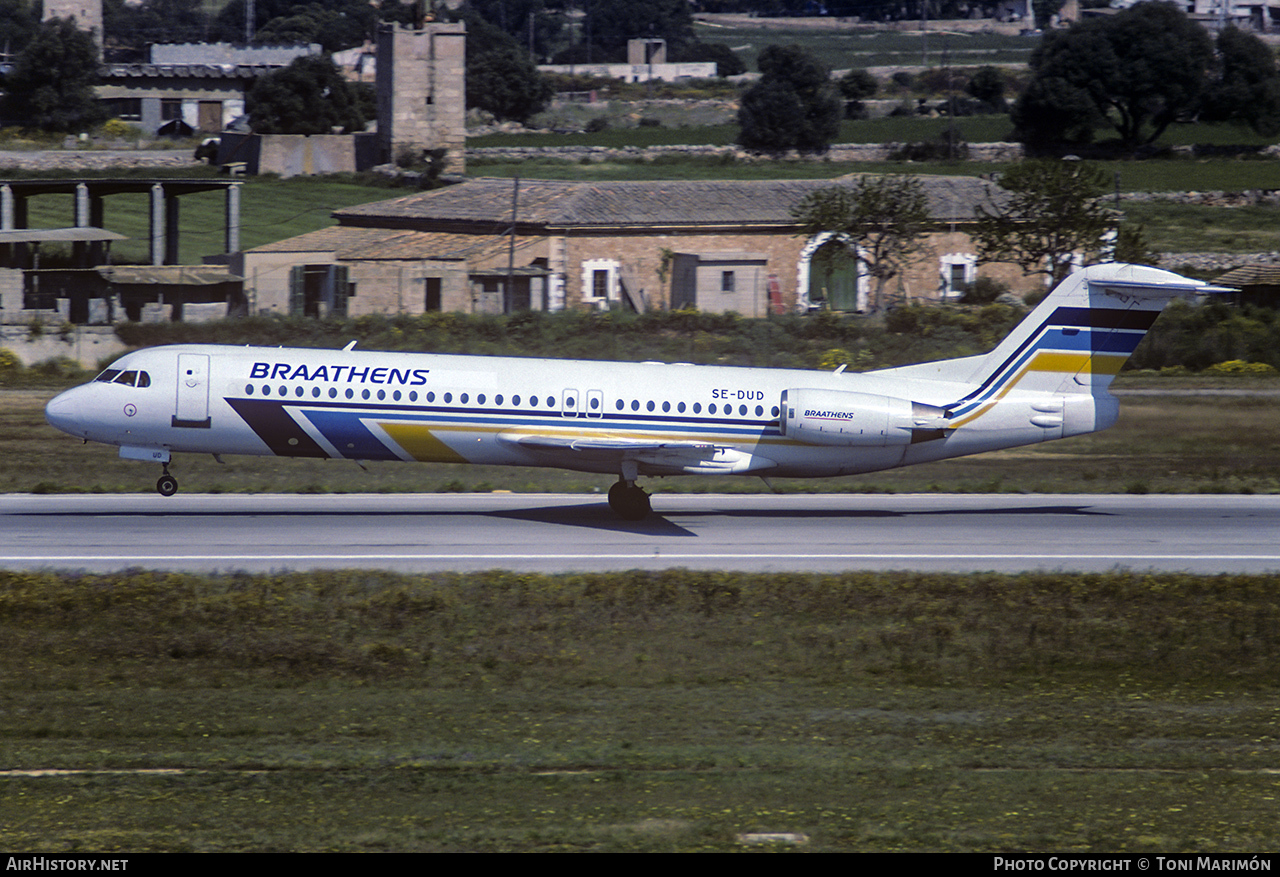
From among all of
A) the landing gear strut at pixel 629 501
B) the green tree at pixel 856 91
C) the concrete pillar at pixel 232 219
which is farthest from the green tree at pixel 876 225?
the green tree at pixel 856 91

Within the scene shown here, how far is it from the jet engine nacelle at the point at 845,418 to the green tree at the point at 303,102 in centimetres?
9891

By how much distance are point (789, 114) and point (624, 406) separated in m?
Result: 98.6

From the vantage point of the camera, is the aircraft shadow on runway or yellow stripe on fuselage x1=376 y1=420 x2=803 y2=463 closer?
yellow stripe on fuselage x1=376 y1=420 x2=803 y2=463

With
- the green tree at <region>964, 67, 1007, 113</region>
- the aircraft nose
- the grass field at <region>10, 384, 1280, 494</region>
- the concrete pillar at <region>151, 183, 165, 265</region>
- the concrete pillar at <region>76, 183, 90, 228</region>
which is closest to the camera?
the aircraft nose

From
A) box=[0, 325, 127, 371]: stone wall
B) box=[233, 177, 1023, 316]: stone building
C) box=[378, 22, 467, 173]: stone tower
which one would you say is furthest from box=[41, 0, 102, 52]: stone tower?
box=[0, 325, 127, 371]: stone wall

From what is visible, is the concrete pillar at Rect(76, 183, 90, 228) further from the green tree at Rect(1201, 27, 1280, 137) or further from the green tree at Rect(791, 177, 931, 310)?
the green tree at Rect(1201, 27, 1280, 137)

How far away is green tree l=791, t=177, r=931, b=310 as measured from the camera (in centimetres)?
6869

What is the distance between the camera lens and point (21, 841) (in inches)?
456

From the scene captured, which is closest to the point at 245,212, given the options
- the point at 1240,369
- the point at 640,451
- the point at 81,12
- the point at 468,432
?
the point at 1240,369

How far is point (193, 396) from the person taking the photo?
2689cm

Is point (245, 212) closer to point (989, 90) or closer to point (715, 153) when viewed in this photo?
point (715, 153)

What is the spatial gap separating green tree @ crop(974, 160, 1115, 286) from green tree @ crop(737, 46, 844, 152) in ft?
173

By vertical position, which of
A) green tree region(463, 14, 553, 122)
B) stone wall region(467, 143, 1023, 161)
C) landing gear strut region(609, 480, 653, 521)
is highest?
green tree region(463, 14, 553, 122)
